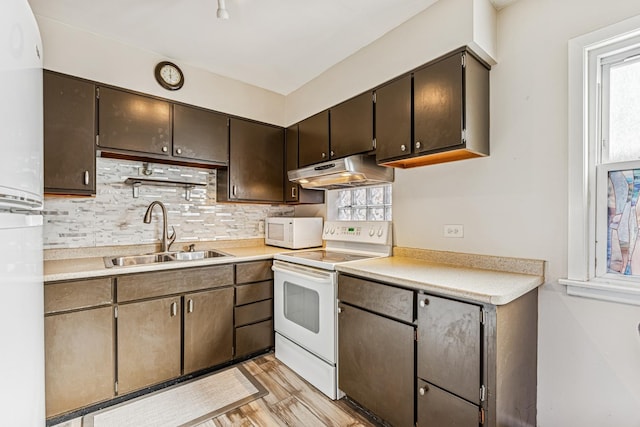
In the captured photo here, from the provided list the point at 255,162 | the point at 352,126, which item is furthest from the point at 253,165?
the point at 352,126

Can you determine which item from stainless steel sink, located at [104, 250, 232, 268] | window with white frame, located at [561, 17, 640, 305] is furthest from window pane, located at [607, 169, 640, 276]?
stainless steel sink, located at [104, 250, 232, 268]

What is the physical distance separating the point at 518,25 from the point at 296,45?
1.50 meters

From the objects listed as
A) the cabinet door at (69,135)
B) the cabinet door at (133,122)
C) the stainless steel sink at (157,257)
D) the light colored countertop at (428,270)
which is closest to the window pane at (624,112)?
the light colored countertop at (428,270)

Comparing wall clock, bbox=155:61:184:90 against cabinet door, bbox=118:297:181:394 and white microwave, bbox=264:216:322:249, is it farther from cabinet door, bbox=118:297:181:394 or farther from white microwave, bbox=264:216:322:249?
cabinet door, bbox=118:297:181:394

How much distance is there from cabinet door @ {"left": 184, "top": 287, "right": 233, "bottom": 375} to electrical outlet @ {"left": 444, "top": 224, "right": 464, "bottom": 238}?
170 centimetres

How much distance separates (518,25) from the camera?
174 cm

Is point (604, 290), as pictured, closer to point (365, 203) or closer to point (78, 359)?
point (365, 203)

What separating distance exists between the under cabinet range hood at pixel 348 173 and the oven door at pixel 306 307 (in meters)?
0.76

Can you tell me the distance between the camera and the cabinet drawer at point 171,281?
75.6 inches

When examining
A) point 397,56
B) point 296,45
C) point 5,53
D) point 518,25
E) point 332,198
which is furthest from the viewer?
point 332,198

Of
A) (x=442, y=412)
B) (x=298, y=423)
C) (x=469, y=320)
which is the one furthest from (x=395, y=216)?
(x=298, y=423)

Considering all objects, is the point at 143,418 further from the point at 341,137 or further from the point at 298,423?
the point at 341,137

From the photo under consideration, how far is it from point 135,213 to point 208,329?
115 centimetres

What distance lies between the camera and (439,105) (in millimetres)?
1791
